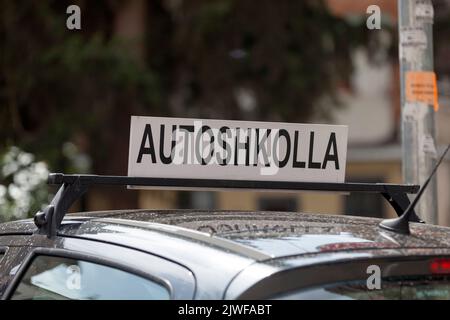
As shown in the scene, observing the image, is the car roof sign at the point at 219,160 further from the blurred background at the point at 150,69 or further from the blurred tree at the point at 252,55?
the blurred tree at the point at 252,55

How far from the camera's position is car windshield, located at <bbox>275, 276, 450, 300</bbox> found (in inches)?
82.0

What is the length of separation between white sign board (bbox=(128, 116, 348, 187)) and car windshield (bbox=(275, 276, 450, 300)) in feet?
2.22

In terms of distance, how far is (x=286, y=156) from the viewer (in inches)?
111

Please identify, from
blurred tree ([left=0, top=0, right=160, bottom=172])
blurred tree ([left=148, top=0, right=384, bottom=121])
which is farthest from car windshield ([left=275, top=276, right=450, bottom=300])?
blurred tree ([left=148, top=0, right=384, bottom=121])

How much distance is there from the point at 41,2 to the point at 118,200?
2.48 m

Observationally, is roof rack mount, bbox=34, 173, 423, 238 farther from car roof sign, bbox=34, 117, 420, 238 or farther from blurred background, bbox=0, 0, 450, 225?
blurred background, bbox=0, 0, 450, 225

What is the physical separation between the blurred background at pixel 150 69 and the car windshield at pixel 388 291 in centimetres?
664

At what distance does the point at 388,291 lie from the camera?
219cm

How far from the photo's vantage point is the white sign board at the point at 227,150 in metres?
2.73

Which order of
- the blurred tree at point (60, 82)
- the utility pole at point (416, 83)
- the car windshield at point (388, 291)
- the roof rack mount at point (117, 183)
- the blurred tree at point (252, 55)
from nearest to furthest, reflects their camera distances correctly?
the car windshield at point (388, 291), the roof rack mount at point (117, 183), the utility pole at point (416, 83), the blurred tree at point (60, 82), the blurred tree at point (252, 55)

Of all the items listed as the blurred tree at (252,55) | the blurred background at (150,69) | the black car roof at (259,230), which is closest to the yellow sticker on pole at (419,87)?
the black car roof at (259,230)

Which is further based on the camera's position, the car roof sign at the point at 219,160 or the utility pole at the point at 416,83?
the utility pole at the point at 416,83

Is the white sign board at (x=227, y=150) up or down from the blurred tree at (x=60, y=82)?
down

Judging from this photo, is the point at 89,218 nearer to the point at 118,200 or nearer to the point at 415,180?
the point at 415,180
